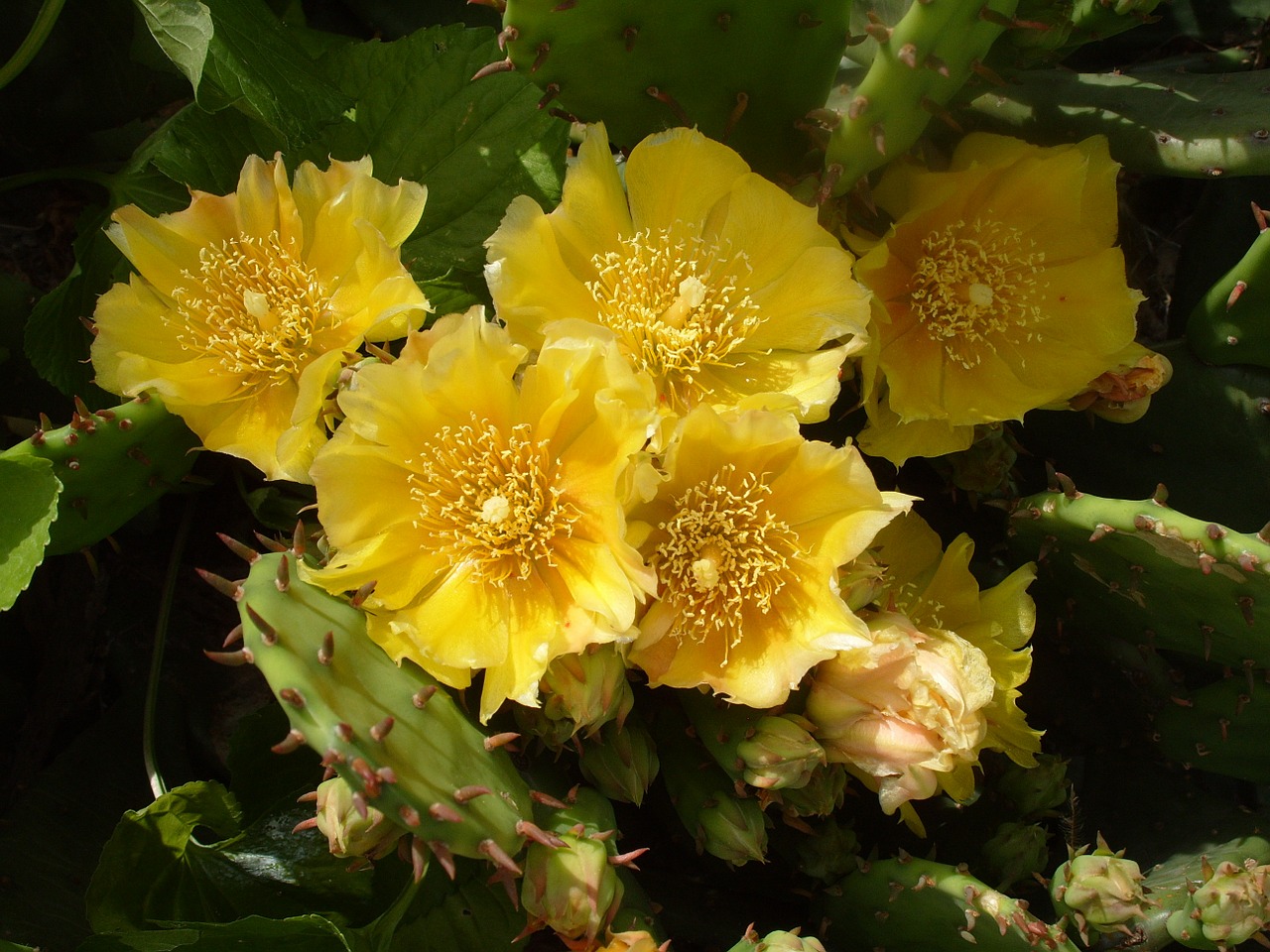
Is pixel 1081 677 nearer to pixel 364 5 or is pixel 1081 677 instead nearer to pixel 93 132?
pixel 364 5

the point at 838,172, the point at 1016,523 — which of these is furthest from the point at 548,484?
the point at 1016,523

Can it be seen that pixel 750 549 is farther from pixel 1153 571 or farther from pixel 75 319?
pixel 75 319

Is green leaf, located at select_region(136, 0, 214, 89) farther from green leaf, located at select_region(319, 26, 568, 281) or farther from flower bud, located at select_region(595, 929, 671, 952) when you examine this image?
flower bud, located at select_region(595, 929, 671, 952)


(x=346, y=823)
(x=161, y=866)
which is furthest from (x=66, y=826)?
(x=346, y=823)

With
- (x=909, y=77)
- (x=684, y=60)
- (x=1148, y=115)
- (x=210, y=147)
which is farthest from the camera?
(x=210, y=147)

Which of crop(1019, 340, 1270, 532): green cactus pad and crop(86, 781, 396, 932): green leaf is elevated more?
crop(1019, 340, 1270, 532): green cactus pad

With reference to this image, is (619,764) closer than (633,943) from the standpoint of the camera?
No

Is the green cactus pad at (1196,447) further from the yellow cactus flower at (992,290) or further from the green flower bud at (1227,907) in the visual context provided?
the green flower bud at (1227,907)

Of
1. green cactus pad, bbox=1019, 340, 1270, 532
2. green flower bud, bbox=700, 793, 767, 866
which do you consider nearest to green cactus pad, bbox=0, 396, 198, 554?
green flower bud, bbox=700, 793, 767, 866
